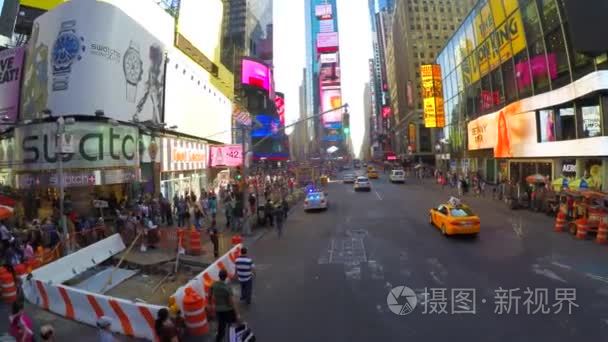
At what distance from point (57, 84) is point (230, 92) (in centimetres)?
3018

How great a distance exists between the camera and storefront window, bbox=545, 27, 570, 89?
28.0 meters

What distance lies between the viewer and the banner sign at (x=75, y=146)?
2073 centimetres

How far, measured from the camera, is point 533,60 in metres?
32.4

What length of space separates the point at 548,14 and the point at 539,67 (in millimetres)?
4082

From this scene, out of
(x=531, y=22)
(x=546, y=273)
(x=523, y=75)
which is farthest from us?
(x=523, y=75)

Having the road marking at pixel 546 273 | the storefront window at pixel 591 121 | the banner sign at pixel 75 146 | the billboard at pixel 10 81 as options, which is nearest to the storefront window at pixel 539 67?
the storefront window at pixel 591 121

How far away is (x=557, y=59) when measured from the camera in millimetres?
28844

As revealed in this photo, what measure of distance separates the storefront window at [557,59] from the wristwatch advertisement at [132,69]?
27.5 meters

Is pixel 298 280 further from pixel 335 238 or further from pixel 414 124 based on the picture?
pixel 414 124

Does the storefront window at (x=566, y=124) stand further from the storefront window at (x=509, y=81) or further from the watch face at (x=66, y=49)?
the watch face at (x=66, y=49)

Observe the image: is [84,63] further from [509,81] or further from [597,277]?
[509,81]

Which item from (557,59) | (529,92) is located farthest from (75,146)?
(529,92)

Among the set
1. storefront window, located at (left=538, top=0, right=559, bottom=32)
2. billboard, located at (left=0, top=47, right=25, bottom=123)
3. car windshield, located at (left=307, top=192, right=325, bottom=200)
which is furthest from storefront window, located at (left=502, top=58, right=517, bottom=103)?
billboard, located at (left=0, top=47, right=25, bottom=123)

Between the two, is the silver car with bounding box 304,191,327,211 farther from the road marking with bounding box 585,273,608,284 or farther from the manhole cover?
the road marking with bounding box 585,273,608,284
